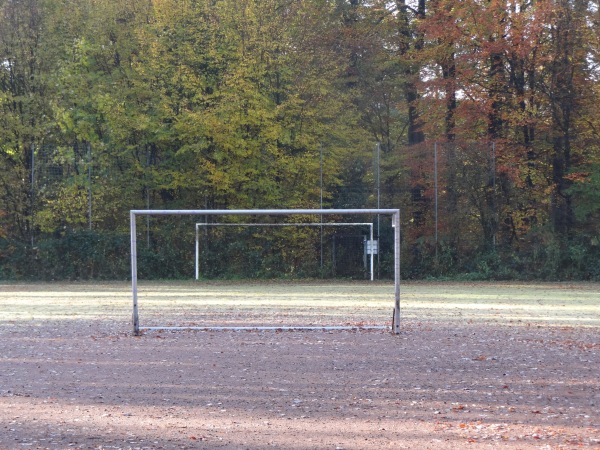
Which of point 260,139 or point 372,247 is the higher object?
point 260,139

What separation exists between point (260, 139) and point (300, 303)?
11.2 m

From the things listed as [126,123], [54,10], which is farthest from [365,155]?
[54,10]

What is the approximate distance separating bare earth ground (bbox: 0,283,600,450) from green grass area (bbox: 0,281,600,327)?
91 centimetres

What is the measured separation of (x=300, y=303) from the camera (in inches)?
744

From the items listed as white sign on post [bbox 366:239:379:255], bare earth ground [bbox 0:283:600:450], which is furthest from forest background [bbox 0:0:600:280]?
bare earth ground [bbox 0:283:600:450]

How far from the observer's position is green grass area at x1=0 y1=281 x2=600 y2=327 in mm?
15688

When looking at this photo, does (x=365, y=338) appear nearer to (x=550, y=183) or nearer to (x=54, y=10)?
(x=550, y=183)

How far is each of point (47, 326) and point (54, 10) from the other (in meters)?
19.1

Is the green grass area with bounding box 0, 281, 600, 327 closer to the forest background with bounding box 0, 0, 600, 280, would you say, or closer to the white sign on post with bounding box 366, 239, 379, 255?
the white sign on post with bounding box 366, 239, 379, 255

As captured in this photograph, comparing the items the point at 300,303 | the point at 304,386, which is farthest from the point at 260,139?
the point at 304,386

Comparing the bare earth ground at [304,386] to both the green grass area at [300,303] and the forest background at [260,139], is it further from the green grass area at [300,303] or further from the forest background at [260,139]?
the forest background at [260,139]

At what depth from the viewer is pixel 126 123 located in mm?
28703

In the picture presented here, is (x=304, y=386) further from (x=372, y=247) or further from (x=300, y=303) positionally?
(x=372, y=247)

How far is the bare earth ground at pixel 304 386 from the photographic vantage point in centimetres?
685
